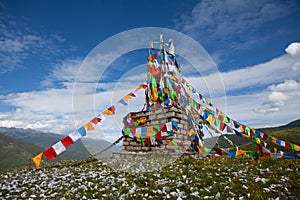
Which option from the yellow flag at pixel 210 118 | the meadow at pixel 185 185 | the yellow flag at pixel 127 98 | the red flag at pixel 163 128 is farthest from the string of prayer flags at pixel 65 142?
the yellow flag at pixel 210 118

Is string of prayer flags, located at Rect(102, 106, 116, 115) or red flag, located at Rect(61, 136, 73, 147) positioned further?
string of prayer flags, located at Rect(102, 106, 116, 115)

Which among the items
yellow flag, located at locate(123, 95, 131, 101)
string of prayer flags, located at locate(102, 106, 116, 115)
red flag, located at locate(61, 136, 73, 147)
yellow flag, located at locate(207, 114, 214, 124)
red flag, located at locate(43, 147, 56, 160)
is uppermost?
yellow flag, located at locate(123, 95, 131, 101)

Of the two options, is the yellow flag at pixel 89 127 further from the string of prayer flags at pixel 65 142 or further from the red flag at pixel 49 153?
the red flag at pixel 49 153

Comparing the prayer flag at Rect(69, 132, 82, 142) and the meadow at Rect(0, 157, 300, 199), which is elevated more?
the prayer flag at Rect(69, 132, 82, 142)

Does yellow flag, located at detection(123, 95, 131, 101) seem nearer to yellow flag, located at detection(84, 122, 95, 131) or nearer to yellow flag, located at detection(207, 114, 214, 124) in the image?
yellow flag, located at detection(84, 122, 95, 131)

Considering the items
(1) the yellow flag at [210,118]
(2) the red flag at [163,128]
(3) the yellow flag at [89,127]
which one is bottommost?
(2) the red flag at [163,128]

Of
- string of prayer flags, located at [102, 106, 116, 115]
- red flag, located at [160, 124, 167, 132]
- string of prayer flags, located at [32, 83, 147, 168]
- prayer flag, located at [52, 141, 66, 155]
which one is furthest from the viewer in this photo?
red flag, located at [160, 124, 167, 132]

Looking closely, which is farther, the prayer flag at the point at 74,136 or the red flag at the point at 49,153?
the prayer flag at the point at 74,136

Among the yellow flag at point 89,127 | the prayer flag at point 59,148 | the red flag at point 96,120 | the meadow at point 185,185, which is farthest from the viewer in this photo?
Answer: the red flag at point 96,120

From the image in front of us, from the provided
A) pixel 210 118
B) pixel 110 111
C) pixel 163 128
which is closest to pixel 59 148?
pixel 110 111

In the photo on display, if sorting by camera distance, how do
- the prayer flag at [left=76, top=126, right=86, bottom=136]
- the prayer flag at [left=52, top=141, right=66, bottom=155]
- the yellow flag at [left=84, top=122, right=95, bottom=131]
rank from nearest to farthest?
the prayer flag at [left=52, top=141, right=66, bottom=155]
the prayer flag at [left=76, top=126, right=86, bottom=136]
the yellow flag at [left=84, top=122, right=95, bottom=131]

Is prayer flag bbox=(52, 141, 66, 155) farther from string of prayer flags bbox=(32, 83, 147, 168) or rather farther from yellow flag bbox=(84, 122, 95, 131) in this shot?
yellow flag bbox=(84, 122, 95, 131)

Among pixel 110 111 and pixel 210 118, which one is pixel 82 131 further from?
pixel 210 118

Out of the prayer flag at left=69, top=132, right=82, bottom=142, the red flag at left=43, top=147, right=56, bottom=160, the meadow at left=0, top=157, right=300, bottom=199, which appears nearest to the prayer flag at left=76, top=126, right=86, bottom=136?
the prayer flag at left=69, top=132, right=82, bottom=142
